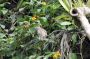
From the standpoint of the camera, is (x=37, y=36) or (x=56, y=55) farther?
(x=37, y=36)

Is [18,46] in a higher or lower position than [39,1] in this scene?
lower

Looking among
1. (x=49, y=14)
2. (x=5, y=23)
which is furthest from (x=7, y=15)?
→ (x=49, y=14)

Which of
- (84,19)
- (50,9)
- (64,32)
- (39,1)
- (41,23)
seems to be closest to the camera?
(84,19)

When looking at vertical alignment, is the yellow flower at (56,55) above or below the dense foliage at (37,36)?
below

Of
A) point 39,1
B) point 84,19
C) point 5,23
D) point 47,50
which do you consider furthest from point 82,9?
point 5,23

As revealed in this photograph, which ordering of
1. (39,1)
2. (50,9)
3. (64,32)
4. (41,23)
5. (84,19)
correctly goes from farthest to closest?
1. (39,1)
2. (50,9)
3. (41,23)
4. (64,32)
5. (84,19)

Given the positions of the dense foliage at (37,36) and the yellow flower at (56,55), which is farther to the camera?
the dense foliage at (37,36)

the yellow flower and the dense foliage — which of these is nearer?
the yellow flower

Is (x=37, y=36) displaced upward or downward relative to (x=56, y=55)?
upward

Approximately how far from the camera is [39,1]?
9.65 ft

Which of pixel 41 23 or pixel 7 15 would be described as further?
pixel 7 15

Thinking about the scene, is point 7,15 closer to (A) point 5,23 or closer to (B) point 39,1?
(A) point 5,23

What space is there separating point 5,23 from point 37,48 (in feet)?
2.78

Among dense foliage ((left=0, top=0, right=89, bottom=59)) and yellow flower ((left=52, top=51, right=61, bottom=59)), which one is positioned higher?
dense foliage ((left=0, top=0, right=89, bottom=59))
